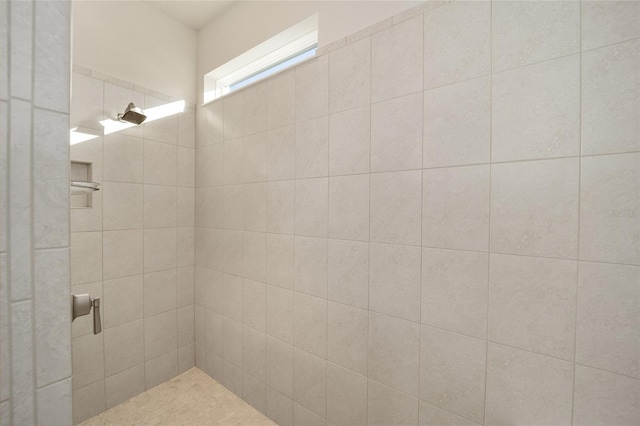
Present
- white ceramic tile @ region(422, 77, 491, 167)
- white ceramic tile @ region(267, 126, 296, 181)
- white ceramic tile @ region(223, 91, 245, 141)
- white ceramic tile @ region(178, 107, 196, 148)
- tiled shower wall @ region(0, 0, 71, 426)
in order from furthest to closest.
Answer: white ceramic tile @ region(178, 107, 196, 148) < white ceramic tile @ region(223, 91, 245, 141) < white ceramic tile @ region(267, 126, 296, 181) < white ceramic tile @ region(422, 77, 491, 167) < tiled shower wall @ region(0, 0, 71, 426)

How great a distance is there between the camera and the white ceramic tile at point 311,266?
1418 millimetres

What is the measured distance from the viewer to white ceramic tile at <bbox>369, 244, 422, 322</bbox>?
3.75ft

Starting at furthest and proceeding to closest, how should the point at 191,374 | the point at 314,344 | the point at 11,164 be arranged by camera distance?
the point at 191,374, the point at 314,344, the point at 11,164

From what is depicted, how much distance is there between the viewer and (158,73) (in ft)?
6.41

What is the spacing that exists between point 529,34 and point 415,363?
123 centimetres

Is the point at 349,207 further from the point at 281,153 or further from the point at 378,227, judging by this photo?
the point at 281,153

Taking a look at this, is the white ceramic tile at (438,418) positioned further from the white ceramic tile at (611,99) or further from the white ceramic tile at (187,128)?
the white ceramic tile at (187,128)

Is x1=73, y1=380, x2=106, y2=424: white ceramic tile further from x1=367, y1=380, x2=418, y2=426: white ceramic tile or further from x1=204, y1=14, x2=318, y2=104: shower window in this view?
x1=204, y1=14, x2=318, y2=104: shower window

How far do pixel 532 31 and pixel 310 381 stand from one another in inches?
67.4

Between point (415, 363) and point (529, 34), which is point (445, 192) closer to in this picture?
point (529, 34)

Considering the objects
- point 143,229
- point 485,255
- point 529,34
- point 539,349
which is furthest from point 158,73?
point 539,349

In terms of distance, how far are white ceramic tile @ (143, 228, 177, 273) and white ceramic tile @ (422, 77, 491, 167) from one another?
1.76 metres

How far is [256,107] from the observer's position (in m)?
1.73

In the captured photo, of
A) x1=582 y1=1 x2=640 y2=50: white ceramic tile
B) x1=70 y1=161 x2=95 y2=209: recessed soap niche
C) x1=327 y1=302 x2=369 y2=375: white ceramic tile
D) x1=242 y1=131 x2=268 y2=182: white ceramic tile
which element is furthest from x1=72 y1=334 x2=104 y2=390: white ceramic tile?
x1=582 y1=1 x2=640 y2=50: white ceramic tile
